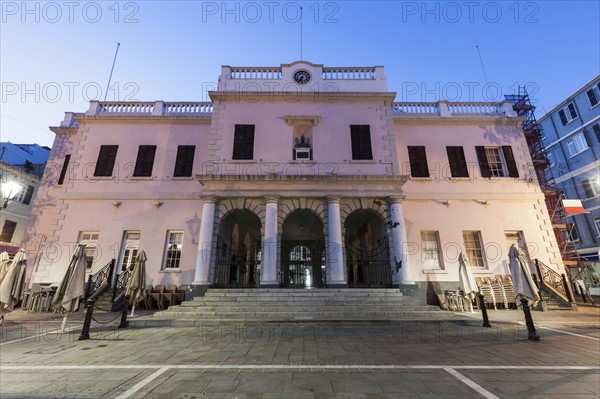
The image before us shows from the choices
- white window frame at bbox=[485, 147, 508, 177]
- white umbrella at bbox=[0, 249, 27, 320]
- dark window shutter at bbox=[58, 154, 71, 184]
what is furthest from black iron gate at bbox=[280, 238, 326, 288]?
dark window shutter at bbox=[58, 154, 71, 184]

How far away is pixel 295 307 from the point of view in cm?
986

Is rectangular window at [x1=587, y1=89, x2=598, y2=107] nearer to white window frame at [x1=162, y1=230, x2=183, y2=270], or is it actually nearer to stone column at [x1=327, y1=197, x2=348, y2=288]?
stone column at [x1=327, y1=197, x2=348, y2=288]

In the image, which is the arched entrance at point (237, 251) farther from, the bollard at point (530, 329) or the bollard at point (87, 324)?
the bollard at point (530, 329)

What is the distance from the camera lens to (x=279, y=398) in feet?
10.9

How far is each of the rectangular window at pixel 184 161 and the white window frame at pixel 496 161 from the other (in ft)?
56.1

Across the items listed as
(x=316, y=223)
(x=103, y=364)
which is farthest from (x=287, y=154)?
(x=103, y=364)

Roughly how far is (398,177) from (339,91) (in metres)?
6.08

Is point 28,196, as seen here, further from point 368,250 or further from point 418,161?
point 418,161

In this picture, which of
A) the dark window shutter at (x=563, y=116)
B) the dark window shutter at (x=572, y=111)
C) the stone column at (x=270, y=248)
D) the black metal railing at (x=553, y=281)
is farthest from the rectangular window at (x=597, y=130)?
the stone column at (x=270, y=248)

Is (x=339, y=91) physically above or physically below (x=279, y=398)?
above

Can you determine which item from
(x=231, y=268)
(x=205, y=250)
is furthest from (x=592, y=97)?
(x=205, y=250)

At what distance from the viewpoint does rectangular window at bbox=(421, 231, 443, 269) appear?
13.3 metres

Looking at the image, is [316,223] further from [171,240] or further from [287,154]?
[171,240]

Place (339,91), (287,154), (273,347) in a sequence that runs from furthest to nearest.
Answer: (339,91) → (287,154) → (273,347)
